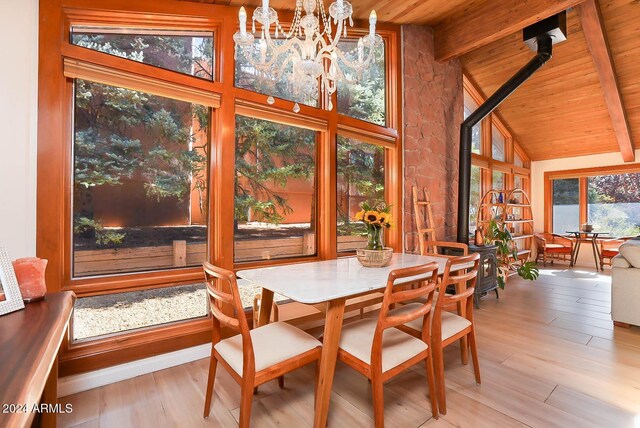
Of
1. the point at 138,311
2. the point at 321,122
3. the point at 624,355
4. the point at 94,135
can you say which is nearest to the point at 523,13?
the point at 321,122

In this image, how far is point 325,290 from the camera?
4.99 ft

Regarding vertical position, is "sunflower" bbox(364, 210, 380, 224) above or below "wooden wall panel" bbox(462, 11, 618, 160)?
below

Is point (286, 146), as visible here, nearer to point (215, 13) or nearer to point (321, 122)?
point (321, 122)

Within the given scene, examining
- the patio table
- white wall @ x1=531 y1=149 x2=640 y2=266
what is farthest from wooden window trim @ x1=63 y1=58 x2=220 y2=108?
white wall @ x1=531 y1=149 x2=640 y2=266

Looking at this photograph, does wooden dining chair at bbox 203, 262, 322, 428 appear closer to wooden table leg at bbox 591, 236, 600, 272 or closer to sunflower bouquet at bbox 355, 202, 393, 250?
sunflower bouquet at bbox 355, 202, 393, 250

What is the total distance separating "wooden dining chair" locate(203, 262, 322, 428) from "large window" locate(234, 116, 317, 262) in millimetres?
1028

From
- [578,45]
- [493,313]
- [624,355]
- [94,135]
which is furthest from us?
[578,45]

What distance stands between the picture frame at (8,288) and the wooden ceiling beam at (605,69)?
17.4 ft

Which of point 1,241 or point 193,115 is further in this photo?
point 193,115

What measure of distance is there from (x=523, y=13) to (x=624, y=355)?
3.22 m

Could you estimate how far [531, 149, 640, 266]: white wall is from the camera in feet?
19.5

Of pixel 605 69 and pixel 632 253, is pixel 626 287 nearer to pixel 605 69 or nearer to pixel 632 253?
pixel 632 253

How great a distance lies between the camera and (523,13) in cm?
304

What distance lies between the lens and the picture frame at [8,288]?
1089mm
